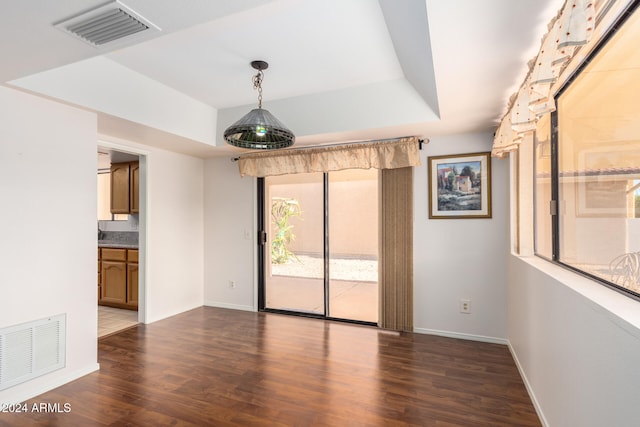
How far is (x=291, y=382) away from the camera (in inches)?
102

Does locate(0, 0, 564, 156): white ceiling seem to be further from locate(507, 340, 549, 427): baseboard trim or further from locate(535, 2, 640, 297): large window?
locate(507, 340, 549, 427): baseboard trim

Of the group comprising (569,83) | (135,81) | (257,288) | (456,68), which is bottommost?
(257,288)

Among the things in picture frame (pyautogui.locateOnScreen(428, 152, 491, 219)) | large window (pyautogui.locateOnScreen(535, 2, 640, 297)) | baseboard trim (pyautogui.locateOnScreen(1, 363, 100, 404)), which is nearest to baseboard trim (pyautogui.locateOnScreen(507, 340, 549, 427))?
large window (pyautogui.locateOnScreen(535, 2, 640, 297))

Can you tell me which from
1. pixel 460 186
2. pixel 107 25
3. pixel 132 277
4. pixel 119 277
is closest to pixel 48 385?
pixel 132 277

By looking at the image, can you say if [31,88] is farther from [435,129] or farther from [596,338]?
[596,338]

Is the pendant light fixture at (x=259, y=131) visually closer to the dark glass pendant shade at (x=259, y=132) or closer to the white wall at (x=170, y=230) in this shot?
the dark glass pendant shade at (x=259, y=132)

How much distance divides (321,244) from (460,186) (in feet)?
5.93

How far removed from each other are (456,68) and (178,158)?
3.68 metres

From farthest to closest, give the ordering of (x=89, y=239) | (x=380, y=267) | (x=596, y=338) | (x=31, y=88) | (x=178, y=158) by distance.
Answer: (x=178, y=158) → (x=380, y=267) → (x=89, y=239) → (x=31, y=88) → (x=596, y=338)

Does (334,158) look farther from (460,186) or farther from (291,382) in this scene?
(291,382)

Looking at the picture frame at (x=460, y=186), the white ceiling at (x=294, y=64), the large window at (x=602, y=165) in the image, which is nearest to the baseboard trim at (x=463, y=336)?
the picture frame at (x=460, y=186)

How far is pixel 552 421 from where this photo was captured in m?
1.87

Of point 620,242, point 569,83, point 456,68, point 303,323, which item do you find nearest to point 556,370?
point 620,242

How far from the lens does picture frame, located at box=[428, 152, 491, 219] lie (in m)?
3.42
